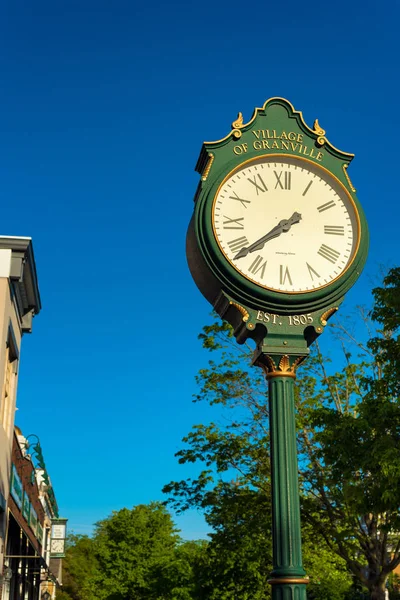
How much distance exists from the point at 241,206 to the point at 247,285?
0.73 m

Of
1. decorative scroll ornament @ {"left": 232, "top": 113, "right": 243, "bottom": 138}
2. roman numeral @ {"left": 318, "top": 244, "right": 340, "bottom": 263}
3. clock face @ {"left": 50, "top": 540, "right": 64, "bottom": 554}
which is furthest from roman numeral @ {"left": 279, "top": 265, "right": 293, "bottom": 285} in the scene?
clock face @ {"left": 50, "top": 540, "right": 64, "bottom": 554}

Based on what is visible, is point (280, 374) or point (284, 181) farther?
point (284, 181)

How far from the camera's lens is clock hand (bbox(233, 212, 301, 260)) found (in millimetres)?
6084

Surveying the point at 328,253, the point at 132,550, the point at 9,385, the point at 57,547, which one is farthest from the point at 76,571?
the point at 328,253

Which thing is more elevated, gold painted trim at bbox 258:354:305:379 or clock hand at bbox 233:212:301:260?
clock hand at bbox 233:212:301:260

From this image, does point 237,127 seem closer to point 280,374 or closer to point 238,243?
point 238,243

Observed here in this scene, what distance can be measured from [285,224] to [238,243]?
0.45 m

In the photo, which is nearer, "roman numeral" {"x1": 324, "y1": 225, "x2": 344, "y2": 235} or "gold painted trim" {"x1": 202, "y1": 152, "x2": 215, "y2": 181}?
"gold painted trim" {"x1": 202, "y1": 152, "x2": 215, "y2": 181}

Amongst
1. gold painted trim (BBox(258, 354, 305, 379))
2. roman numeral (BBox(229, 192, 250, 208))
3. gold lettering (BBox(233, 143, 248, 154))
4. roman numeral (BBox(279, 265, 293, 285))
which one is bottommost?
gold painted trim (BBox(258, 354, 305, 379))

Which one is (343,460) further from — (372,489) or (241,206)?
(241,206)

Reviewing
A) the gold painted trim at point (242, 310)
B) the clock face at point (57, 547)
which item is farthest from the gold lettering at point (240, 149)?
the clock face at point (57, 547)

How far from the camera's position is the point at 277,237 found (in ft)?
20.5

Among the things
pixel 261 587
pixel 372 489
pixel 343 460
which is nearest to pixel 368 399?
pixel 343 460

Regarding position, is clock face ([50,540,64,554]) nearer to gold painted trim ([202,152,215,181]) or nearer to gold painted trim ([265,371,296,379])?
gold painted trim ([265,371,296,379])
